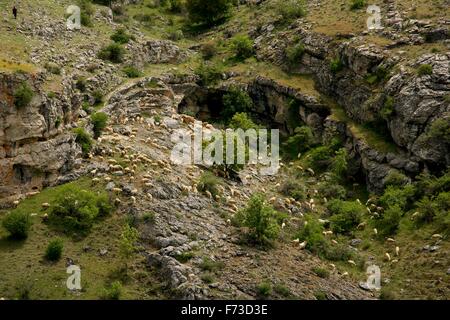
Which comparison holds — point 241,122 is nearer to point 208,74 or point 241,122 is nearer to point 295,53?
point 208,74

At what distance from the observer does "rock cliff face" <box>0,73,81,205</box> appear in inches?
1818

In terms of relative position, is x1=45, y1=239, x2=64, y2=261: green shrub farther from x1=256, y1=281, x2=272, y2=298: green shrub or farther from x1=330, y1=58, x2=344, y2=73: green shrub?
x1=330, y1=58, x2=344, y2=73: green shrub

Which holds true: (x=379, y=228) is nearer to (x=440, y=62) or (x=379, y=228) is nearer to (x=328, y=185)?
(x=328, y=185)

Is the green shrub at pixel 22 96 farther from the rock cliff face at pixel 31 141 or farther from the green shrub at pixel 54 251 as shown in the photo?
the green shrub at pixel 54 251

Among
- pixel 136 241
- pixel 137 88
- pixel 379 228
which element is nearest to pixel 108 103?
pixel 137 88

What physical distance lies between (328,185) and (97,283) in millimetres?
20292

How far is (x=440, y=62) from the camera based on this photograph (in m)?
55.4

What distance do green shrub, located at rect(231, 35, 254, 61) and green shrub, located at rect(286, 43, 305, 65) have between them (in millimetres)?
4735

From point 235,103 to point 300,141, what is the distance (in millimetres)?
7103

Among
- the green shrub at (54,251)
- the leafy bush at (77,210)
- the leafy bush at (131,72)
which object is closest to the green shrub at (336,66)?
the leafy bush at (131,72)

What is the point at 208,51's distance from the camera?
7025cm

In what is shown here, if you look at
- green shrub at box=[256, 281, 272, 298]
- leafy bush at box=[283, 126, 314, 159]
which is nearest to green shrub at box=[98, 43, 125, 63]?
leafy bush at box=[283, 126, 314, 159]

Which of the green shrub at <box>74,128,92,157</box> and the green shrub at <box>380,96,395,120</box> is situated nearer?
the green shrub at <box>74,128,92,157</box>

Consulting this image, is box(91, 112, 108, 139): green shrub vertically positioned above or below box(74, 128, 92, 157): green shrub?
above
